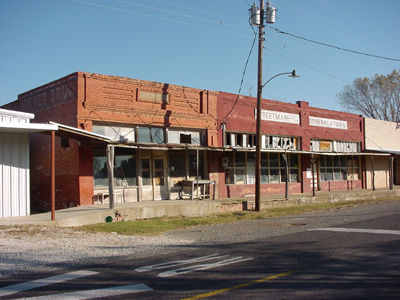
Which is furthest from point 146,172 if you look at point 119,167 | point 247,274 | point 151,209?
point 247,274

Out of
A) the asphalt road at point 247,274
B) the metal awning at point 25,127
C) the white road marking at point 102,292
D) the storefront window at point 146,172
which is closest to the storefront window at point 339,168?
the storefront window at point 146,172

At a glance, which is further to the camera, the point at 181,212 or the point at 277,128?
the point at 277,128

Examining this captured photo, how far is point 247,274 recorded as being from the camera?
22.3 feet

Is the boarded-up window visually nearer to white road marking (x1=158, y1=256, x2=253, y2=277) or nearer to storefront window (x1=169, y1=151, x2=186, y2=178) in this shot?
storefront window (x1=169, y1=151, x2=186, y2=178)

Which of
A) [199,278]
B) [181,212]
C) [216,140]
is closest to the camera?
[199,278]

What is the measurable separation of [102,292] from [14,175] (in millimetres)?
9275

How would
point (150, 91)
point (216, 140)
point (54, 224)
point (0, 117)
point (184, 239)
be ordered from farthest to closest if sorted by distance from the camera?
point (216, 140) → point (150, 91) → point (0, 117) → point (54, 224) → point (184, 239)

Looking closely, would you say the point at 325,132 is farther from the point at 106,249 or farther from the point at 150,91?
the point at 106,249

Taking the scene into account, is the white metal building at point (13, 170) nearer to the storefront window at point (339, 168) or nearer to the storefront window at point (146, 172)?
the storefront window at point (146, 172)

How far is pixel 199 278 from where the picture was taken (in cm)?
659

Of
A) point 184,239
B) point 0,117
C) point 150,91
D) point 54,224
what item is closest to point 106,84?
point 150,91

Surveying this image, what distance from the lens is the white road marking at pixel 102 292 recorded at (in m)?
5.67

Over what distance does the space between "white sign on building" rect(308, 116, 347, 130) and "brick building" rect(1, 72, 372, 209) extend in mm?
1455

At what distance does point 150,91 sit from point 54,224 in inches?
345
